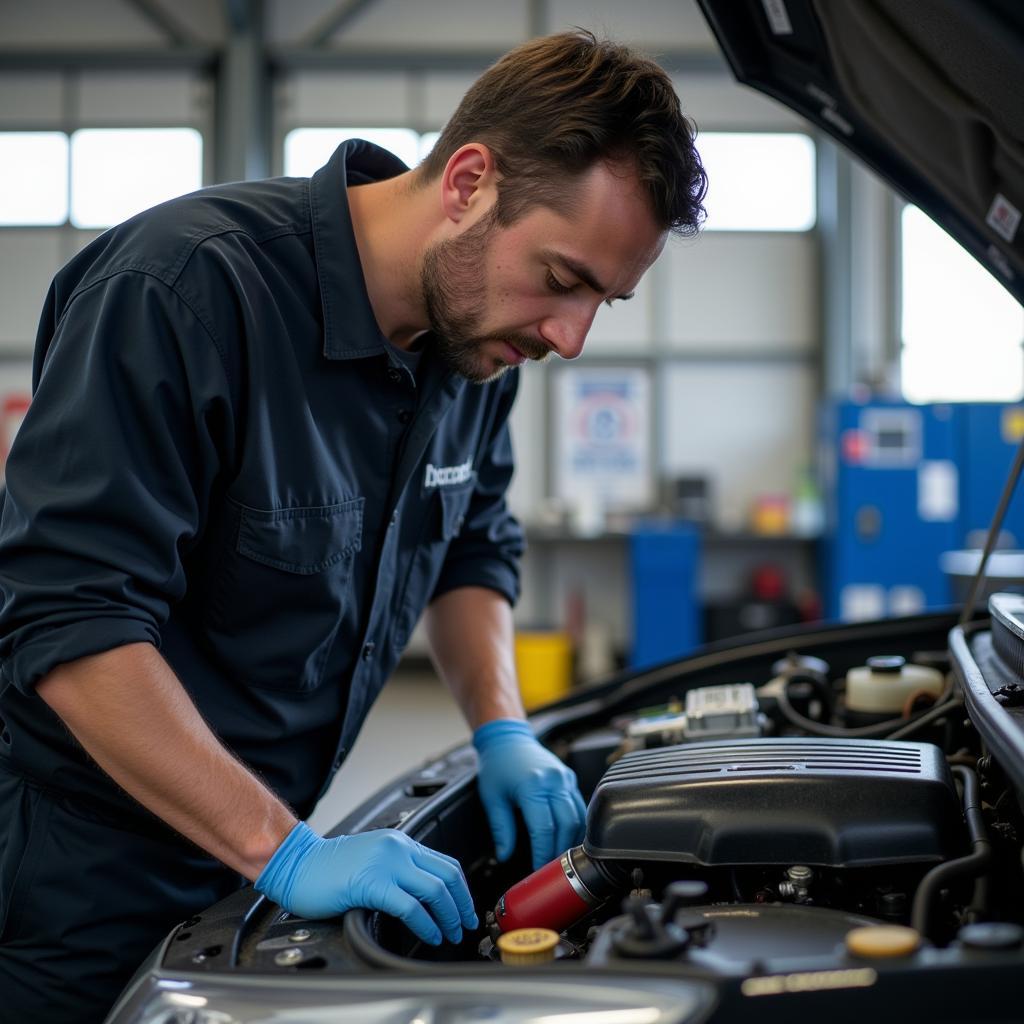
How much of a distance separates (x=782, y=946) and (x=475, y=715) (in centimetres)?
83

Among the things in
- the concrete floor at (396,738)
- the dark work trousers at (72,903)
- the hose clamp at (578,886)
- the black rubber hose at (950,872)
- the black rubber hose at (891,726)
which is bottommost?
the concrete floor at (396,738)

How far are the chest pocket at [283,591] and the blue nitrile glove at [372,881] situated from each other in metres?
0.26

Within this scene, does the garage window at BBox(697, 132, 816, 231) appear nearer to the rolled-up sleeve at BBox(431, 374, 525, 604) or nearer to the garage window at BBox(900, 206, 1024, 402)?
the garage window at BBox(900, 206, 1024, 402)

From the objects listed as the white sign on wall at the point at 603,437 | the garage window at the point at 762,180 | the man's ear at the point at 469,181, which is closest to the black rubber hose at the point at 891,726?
the man's ear at the point at 469,181

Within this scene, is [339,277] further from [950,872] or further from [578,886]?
[950,872]

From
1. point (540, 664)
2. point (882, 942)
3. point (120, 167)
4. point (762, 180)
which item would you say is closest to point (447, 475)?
point (882, 942)

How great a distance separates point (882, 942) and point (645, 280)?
625cm

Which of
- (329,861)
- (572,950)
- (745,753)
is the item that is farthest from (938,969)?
(329,861)

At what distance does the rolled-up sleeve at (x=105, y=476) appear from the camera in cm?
100

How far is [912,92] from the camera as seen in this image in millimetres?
1182

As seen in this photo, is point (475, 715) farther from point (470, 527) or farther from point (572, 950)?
point (572, 950)

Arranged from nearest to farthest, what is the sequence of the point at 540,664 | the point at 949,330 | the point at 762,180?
1. the point at 540,664
2. the point at 949,330
3. the point at 762,180

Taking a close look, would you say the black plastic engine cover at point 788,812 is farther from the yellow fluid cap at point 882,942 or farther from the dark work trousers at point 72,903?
the dark work trousers at point 72,903

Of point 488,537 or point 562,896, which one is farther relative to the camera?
point 488,537
